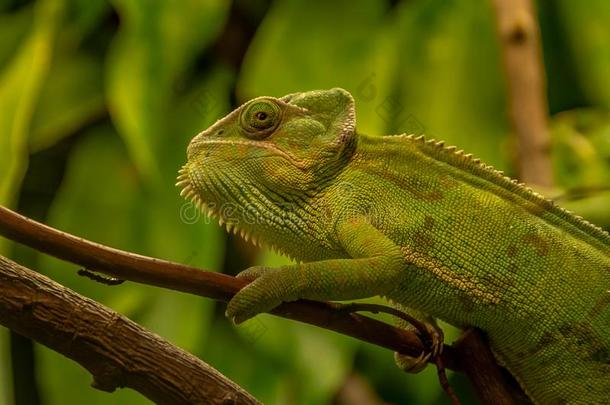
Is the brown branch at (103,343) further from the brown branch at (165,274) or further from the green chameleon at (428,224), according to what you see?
the green chameleon at (428,224)

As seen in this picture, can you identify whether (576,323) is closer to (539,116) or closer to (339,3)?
(539,116)

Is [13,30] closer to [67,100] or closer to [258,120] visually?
[67,100]

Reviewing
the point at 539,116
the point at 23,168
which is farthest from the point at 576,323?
the point at 23,168

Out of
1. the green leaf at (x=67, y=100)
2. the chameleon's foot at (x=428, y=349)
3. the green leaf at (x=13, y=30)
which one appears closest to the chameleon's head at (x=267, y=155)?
the chameleon's foot at (x=428, y=349)

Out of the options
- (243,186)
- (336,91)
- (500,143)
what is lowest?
(243,186)

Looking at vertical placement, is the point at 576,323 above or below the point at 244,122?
below

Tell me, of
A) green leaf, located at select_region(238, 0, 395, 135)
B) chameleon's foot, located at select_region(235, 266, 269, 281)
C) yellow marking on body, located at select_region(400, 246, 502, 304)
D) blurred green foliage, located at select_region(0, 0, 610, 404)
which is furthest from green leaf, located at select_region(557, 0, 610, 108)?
chameleon's foot, located at select_region(235, 266, 269, 281)
